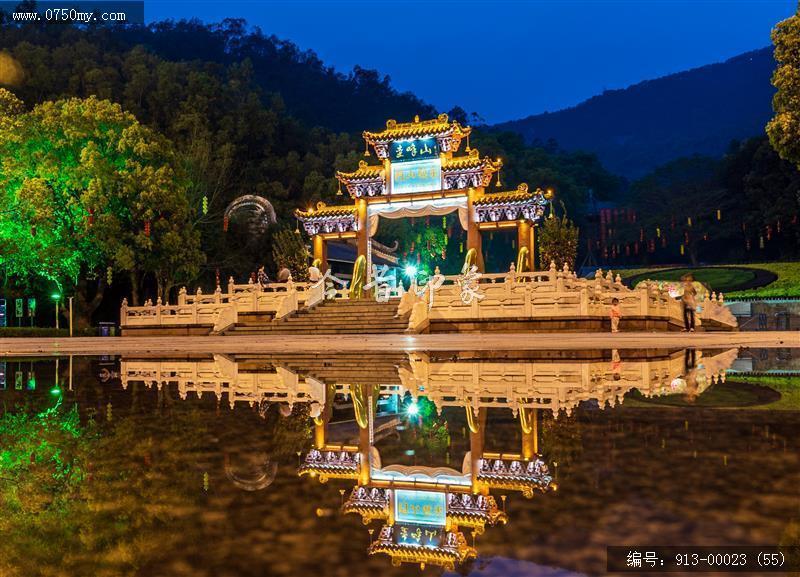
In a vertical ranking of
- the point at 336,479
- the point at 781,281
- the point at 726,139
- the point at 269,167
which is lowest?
the point at 336,479

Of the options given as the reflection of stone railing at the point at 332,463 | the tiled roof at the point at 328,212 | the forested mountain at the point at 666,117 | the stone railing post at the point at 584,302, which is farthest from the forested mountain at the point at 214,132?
the forested mountain at the point at 666,117

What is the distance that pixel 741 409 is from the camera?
6590 mm

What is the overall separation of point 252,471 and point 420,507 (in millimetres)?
1037

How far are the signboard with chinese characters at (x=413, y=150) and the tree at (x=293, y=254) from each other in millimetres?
6224

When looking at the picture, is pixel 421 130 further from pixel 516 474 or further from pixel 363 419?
pixel 516 474

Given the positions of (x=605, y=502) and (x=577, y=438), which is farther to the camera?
(x=577, y=438)

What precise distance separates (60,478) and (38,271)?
25.6 meters

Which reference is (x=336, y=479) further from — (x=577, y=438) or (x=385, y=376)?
(x=385, y=376)

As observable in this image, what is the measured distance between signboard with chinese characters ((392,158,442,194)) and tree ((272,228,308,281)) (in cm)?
582

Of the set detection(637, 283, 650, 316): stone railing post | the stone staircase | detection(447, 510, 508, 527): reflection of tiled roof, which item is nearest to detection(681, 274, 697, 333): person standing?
detection(637, 283, 650, 316): stone railing post

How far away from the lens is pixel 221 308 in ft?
84.9

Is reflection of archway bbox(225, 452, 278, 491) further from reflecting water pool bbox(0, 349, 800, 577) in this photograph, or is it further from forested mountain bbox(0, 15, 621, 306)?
forested mountain bbox(0, 15, 621, 306)

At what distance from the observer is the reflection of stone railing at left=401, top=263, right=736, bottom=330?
21.2m

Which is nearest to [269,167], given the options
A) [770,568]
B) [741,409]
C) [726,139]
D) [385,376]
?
[385,376]
